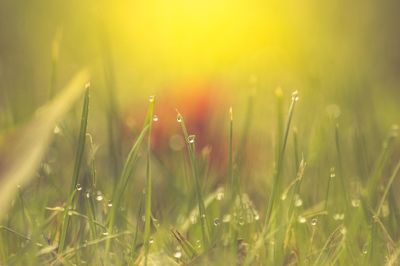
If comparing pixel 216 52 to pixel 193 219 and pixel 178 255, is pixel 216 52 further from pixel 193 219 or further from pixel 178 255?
pixel 178 255

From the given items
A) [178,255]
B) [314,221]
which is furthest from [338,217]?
[178,255]

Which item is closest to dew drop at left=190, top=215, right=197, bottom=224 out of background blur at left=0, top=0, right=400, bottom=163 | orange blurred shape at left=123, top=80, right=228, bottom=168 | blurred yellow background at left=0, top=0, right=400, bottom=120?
orange blurred shape at left=123, top=80, right=228, bottom=168

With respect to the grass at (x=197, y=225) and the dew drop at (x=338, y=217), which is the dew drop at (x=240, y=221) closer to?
the grass at (x=197, y=225)

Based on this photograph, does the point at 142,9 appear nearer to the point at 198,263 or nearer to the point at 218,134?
the point at 218,134

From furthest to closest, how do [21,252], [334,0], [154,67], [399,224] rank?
1. [334,0]
2. [154,67]
3. [399,224]
4. [21,252]

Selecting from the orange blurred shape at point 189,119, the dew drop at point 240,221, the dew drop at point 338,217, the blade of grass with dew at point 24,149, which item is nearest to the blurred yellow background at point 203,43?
the orange blurred shape at point 189,119

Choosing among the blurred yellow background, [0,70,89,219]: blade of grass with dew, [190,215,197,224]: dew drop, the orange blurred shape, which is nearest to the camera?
[0,70,89,219]: blade of grass with dew

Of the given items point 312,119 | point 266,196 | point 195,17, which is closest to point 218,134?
point 312,119

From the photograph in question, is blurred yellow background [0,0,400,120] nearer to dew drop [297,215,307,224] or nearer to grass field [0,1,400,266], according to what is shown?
grass field [0,1,400,266]
